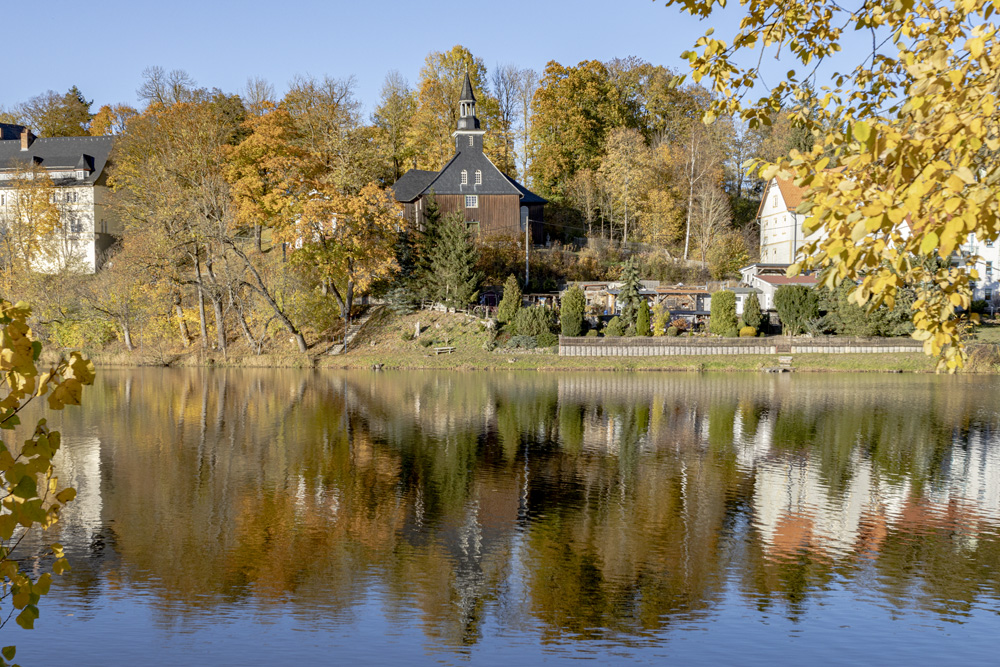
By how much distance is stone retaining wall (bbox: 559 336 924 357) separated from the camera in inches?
1693

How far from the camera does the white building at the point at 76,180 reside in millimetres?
66250

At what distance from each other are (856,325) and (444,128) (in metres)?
44.5

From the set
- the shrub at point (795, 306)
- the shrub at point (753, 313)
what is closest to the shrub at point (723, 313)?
the shrub at point (753, 313)

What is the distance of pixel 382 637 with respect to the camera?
1063 centimetres

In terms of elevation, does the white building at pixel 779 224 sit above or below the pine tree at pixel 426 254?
above

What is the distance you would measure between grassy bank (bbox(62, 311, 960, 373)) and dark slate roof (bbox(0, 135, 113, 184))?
27.3 metres

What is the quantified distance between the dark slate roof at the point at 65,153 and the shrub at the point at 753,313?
177ft

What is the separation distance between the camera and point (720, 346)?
144ft

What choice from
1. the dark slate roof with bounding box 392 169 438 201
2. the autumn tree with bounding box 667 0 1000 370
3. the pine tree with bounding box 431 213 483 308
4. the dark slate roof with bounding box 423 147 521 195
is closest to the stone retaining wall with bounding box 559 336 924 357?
the pine tree with bounding box 431 213 483 308

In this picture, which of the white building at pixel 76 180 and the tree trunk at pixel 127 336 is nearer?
the tree trunk at pixel 127 336

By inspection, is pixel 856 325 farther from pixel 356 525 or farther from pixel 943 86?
pixel 943 86

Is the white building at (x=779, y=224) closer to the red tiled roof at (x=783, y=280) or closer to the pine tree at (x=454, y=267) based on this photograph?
the red tiled roof at (x=783, y=280)

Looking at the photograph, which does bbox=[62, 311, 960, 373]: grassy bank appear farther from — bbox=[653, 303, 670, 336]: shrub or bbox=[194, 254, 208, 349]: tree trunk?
bbox=[653, 303, 670, 336]: shrub

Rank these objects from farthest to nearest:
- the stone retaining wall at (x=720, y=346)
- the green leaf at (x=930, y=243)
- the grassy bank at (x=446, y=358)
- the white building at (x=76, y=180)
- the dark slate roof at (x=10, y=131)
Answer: the dark slate roof at (x=10, y=131)
the white building at (x=76, y=180)
the stone retaining wall at (x=720, y=346)
the grassy bank at (x=446, y=358)
the green leaf at (x=930, y=243)
